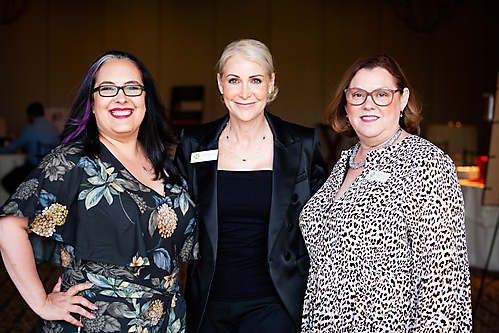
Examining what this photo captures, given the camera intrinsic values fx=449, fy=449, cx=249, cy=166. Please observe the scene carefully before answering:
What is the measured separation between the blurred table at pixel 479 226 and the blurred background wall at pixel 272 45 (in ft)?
17.5

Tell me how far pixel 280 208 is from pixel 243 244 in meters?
0.23

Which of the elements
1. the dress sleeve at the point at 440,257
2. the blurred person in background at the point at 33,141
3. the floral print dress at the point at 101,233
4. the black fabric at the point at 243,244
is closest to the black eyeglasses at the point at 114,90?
the floral print dress at the point at 101,233

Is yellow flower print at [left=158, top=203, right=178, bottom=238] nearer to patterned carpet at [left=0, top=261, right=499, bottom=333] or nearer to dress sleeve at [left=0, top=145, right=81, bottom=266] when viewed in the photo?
dress sleeve at [left=0, top=145, right=81, bottom=266]

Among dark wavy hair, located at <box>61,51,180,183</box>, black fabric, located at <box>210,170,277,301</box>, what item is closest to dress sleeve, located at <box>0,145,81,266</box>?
dark wavy hair, located at <box>61,51,180,183</box>

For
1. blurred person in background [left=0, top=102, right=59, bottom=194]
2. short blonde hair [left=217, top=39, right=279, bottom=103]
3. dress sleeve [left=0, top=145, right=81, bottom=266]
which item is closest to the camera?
dress sleeve [left=0, top=145, right=81, bottom=266]

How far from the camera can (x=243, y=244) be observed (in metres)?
2.04

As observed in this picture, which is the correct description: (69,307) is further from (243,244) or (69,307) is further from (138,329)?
(243,244)

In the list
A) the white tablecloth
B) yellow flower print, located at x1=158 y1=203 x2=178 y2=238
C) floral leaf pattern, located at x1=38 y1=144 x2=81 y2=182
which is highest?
floral leaf pattern, located at x1=38 y1=144 x2=81 y2=182

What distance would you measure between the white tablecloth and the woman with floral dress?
427 cm

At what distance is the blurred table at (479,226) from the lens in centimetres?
506

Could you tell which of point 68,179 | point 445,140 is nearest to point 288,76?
point 445,140

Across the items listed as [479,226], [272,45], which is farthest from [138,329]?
[272,45]

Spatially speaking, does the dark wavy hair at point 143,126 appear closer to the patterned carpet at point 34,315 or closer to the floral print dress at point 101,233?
the floral print dress at point 101,233

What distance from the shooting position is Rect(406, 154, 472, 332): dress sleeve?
163cm
